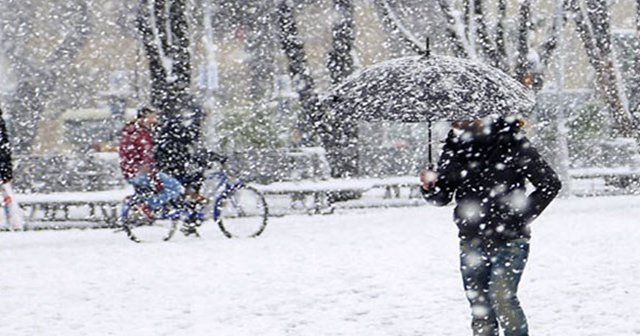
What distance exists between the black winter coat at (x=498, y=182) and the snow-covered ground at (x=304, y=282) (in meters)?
2.25

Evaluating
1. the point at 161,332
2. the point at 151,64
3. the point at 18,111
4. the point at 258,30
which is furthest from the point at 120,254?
the point at 18,111

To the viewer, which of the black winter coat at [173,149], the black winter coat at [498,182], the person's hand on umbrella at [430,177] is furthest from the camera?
the black winter coat at [173,149]

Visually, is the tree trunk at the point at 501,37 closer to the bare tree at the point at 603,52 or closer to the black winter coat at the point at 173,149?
the bare tree at the point at 603,52

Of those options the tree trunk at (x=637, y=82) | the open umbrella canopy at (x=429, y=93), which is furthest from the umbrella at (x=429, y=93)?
the tree trunk at (x=637, y=82)

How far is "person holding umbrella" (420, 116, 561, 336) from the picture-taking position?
20.1 feet

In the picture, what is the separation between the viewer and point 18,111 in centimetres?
3525

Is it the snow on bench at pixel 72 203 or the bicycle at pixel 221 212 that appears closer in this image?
the bicycle at pixel 221 212

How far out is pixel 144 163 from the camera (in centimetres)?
1420

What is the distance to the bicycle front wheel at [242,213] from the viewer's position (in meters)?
14.5

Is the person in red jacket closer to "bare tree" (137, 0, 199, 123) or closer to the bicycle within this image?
the bicycle

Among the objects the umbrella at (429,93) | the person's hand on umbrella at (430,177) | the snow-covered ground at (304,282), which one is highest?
the umbrella at (429,93)

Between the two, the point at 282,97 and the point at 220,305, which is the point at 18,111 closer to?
the point at 282,97

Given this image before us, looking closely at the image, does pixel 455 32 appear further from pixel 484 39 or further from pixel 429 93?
pixel 429 93

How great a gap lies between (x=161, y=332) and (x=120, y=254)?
5113mm
